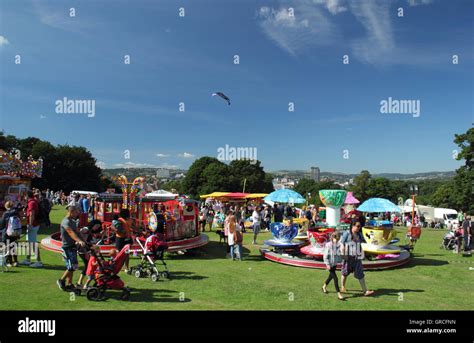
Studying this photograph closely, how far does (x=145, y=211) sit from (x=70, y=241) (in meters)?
6.27

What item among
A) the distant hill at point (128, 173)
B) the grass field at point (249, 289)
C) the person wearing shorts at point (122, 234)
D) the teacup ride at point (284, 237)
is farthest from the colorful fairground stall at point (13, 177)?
the teacup ride at point (284, 237)

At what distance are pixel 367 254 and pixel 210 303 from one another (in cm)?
748

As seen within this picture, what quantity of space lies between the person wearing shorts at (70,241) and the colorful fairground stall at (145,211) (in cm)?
514

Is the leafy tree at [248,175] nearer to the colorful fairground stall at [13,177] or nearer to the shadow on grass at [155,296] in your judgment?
the colorful fairground stall at [13,177]

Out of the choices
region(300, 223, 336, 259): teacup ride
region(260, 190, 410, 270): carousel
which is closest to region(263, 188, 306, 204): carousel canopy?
region(260, 190, 410, 270): carousel

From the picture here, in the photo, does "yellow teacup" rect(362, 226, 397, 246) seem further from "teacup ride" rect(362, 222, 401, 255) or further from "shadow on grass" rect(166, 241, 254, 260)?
"shadow on grass" rect(166, 241, 254, 260)

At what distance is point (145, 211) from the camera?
13.8 metres

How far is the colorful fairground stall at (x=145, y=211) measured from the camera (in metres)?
13.1

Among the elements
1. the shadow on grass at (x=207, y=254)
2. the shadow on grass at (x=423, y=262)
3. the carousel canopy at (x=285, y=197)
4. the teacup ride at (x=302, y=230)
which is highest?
the carousel canopy at (x=285, y=197)

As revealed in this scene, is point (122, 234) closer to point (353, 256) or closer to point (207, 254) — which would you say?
point (207, 254)

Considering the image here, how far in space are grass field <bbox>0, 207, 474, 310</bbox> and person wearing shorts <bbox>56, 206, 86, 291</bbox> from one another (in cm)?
62

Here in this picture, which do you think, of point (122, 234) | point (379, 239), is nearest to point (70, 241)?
point (122, 234)
